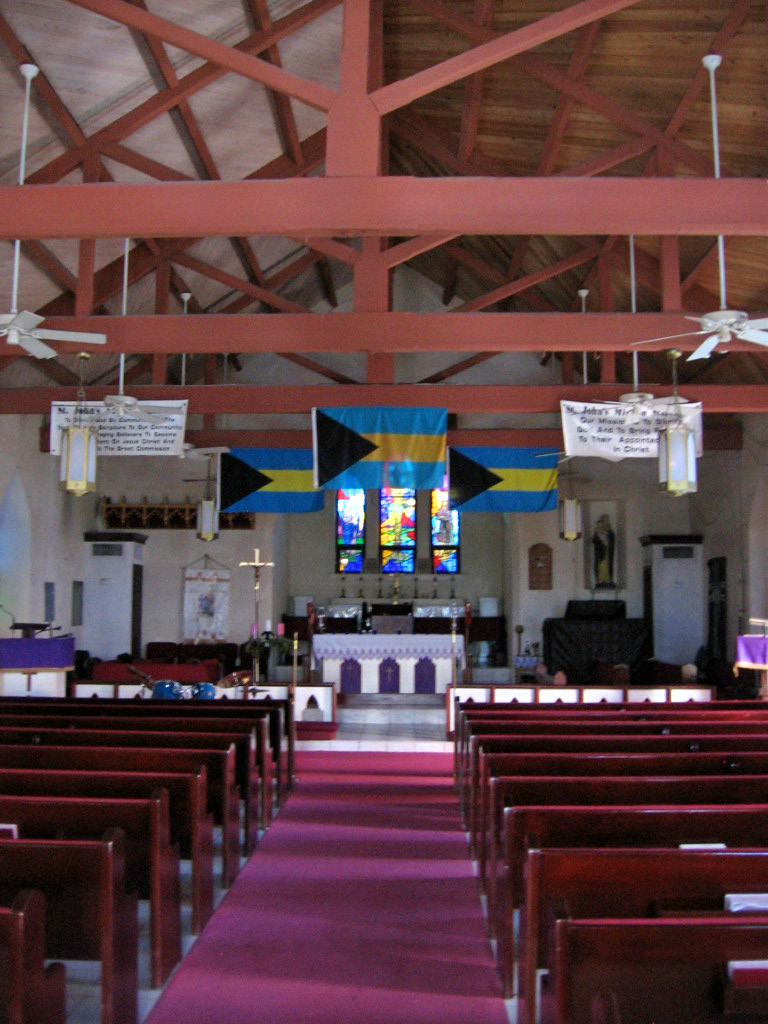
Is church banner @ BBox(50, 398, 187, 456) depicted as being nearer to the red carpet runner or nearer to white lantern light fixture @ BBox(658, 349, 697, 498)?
the red carpet runner

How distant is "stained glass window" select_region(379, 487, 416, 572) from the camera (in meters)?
18.9

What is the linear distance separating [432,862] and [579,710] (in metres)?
2.41

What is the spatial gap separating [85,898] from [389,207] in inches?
151

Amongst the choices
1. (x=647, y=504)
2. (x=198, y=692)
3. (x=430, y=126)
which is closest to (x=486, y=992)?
(x=198, y=692)

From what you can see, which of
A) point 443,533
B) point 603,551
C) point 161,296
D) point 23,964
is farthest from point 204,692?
point 443,533

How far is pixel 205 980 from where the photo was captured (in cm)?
369

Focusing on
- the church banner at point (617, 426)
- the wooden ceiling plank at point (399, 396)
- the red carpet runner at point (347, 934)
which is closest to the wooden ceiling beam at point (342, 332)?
the church banner at point (617, 426)

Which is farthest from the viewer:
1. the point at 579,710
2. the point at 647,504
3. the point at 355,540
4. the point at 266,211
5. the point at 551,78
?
the point at 355,540

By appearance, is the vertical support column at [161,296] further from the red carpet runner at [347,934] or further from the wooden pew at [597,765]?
the wooden pew at [597,765]

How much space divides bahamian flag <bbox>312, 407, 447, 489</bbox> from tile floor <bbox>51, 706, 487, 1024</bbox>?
2.75 m

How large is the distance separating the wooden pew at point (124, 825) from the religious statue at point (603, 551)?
1403cm

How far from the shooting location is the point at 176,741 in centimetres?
538

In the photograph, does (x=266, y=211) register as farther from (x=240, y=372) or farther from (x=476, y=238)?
(x=240, y=372)

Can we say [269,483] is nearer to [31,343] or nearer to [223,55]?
[31,343]
